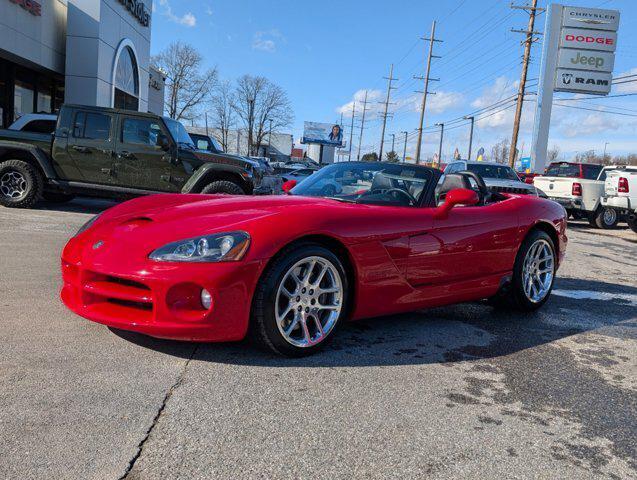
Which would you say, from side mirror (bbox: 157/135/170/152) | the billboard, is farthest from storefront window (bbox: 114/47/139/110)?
the billboard

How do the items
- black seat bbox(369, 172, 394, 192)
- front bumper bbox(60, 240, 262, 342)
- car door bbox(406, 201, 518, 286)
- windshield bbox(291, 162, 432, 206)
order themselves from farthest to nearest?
black seat bbox(369, 172, 394, 192) < windshield bbox(291, 162, 432, 206) < car door bbox(406, 201, 518, 286) < front bumper bbox(60, 240, 262, 342)

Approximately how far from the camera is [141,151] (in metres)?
9.27

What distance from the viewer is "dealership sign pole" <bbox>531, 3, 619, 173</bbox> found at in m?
28.4

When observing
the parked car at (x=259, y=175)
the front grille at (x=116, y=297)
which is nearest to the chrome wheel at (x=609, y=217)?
the parked car at (x=259, y=175)

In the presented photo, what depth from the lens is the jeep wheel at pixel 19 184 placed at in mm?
9180

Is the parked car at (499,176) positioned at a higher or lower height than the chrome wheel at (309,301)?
higher

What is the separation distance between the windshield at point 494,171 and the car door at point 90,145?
9.28 meters

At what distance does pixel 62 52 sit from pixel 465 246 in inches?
813

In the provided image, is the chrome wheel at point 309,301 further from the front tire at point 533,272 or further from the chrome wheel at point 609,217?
the chrome wheel at point 609,217

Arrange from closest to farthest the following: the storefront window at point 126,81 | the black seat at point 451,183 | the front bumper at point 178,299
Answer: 1. the front bumper at point 178,299
2. the black seat at point 451,183
3. the storefront window at point 126,81

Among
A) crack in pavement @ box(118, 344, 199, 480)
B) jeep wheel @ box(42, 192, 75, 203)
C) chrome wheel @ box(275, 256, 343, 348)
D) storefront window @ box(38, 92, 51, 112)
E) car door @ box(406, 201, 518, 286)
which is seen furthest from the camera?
storefront window @ box(38, 92, 51, 112)

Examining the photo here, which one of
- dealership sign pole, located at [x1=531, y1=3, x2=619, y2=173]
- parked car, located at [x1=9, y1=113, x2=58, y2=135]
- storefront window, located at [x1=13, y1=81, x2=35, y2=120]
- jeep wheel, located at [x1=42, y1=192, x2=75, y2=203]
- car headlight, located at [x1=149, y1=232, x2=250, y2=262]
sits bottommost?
jeep wheel, located at [x1=42, y1=192, x2=75, y2=203]

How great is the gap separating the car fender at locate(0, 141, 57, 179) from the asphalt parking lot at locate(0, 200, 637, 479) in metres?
5.68

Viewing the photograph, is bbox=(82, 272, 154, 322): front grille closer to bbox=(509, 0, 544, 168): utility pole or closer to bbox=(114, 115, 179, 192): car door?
bbox=(114, 115, 179, 192): car door
